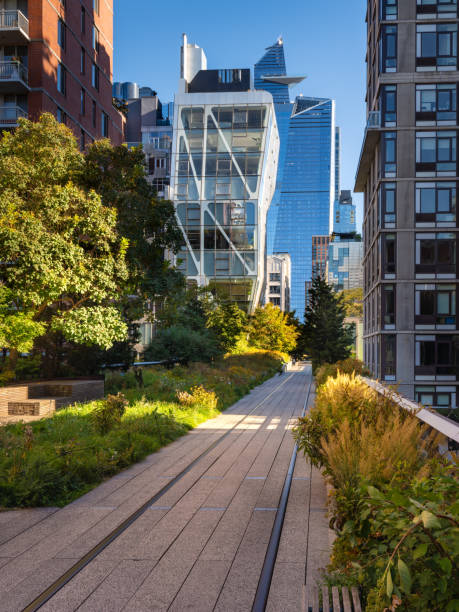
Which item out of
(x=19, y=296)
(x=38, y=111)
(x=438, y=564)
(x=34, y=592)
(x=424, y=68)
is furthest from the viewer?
(x=424, y=68)

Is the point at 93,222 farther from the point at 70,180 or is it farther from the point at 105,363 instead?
the point at 105,363

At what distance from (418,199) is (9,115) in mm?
24827

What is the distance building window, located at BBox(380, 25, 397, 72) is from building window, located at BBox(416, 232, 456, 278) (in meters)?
11.2

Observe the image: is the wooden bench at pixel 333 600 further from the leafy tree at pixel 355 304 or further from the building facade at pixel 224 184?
the leafy tree at pixel 355 304

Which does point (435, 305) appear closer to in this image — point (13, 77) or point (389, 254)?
point (389, 254)

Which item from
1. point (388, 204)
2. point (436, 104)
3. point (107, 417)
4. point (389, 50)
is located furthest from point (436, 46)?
point (107, 417)

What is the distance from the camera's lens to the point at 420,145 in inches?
1499

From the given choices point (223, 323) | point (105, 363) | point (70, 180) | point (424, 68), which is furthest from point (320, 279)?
point (70, 180)

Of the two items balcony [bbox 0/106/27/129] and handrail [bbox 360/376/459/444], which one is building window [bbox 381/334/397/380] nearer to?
balcony [bbox 0/106/27/129]

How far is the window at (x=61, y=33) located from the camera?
32.1 metres

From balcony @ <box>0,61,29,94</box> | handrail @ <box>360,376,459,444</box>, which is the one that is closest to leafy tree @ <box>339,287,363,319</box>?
balcony @ <box>0,61,29,94</box>

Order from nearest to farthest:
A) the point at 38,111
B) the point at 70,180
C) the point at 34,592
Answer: the point at 34,592 → the point at 70,180 → the point at 38,111

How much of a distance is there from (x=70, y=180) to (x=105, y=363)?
253 inches

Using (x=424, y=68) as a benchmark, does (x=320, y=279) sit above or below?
below
